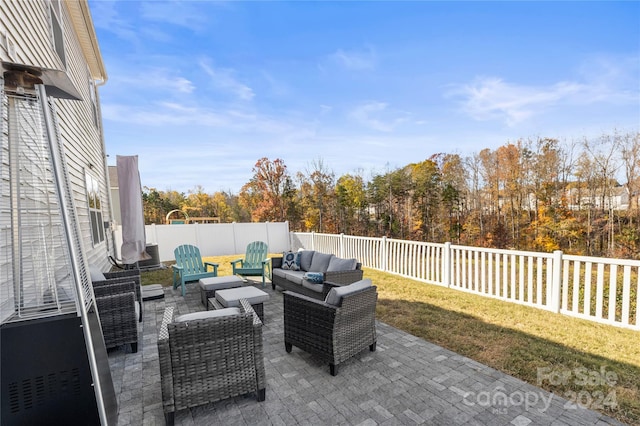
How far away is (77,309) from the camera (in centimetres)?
179

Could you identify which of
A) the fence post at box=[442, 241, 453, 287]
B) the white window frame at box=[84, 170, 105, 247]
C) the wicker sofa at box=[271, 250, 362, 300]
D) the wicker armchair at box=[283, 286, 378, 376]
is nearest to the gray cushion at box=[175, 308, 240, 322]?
the wicker armchair at box=[283, 286, 378, 376]

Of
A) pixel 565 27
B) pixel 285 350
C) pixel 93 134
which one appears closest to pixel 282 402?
pixel 285 350

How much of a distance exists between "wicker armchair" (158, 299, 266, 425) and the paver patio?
0.17 m

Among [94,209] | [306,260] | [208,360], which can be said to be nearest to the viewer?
[208,360]

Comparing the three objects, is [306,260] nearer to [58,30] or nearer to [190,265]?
[190,265]

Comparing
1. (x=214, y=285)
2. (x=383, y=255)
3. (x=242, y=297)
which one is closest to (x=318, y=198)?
(x=383, y=255)

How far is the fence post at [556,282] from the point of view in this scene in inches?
177

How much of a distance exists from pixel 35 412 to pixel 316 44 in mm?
9910

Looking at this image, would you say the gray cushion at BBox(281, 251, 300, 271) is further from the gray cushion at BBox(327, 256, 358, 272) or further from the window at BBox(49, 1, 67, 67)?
the window at BBox(49, 1, 67, 67)

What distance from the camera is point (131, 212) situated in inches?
201

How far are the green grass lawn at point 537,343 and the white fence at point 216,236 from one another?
828cm

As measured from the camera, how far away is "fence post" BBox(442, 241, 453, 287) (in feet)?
20.2

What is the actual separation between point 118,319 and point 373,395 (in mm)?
2887

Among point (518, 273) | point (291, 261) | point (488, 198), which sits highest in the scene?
point (488, 198)
